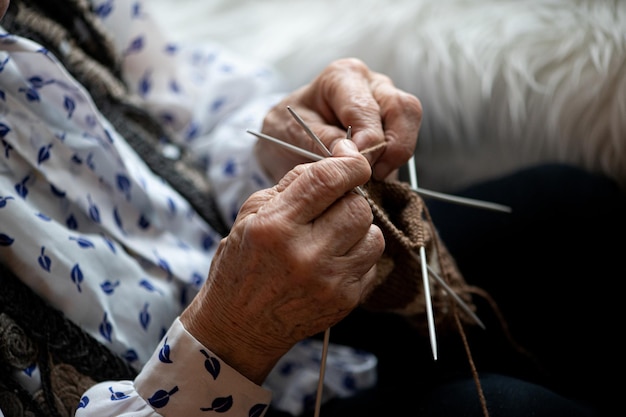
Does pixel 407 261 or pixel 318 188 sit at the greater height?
pixel 318 188

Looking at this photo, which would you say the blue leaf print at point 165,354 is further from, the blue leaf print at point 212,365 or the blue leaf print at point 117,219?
the blue leaf print at point 117,219

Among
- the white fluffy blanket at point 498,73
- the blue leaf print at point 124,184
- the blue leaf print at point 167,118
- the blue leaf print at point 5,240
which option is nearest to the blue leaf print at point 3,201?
the blue leaf print at point 5,240

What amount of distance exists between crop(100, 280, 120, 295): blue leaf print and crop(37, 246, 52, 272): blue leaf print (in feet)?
0.18

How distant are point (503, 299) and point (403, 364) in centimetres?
14

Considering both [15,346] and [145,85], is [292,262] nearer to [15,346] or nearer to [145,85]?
[15,346]

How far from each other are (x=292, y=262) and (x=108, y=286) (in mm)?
245

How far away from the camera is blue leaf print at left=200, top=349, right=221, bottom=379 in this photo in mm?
476

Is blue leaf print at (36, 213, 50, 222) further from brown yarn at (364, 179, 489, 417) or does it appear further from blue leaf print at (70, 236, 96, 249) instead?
brown yarn at (364, 179, 489, 417)

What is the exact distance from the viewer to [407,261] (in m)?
0.56

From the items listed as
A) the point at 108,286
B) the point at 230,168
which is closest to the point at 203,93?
the point at 230,168

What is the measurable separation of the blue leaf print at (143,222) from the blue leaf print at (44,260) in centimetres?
13

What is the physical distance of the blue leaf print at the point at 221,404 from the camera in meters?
0.49

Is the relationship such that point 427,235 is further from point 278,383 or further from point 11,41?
point 11,41

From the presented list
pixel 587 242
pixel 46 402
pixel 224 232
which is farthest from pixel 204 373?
pixel 587 242
